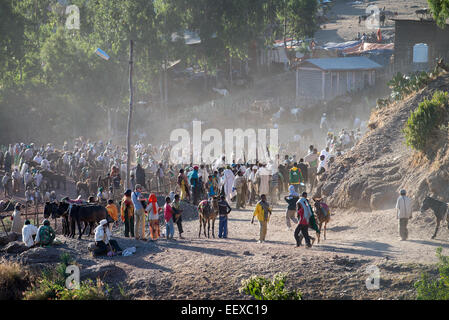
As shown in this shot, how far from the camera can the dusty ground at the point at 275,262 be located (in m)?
13.5

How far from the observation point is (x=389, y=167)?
19812 millimetres

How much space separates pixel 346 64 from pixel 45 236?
108ft

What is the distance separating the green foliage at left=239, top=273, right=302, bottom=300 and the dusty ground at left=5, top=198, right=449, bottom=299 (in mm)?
1194

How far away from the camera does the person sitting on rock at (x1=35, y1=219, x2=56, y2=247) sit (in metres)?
16.9

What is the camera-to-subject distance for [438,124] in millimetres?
18625

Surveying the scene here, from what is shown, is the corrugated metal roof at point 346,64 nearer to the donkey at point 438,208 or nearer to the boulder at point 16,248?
the donkey at point 438,208

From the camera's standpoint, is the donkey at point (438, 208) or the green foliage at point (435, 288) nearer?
the green foliage at point (435, 288)

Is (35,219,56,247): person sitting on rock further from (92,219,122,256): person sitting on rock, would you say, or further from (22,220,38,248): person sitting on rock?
(92,219,122,256): person sitting on rock

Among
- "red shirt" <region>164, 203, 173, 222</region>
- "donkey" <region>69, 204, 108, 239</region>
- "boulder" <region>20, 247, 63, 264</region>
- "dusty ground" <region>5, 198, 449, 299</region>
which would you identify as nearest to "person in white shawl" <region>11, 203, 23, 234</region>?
"dusty ground" <region>5, 198, 449, 299</region>

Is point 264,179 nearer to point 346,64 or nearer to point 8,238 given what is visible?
point 8,238

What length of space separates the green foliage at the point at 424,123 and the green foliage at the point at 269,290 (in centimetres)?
798

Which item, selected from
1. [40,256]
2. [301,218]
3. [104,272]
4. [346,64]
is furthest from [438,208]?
[346,64]

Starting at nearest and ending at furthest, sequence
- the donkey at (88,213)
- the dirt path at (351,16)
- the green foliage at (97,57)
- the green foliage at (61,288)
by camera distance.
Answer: the green foliage at (61,288)
the donkey at (88,213)
the green foliage at (97,57)
the dirt path at (351,16)

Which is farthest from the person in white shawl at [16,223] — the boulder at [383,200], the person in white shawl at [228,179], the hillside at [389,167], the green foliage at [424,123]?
the green foliage at [424,123]
